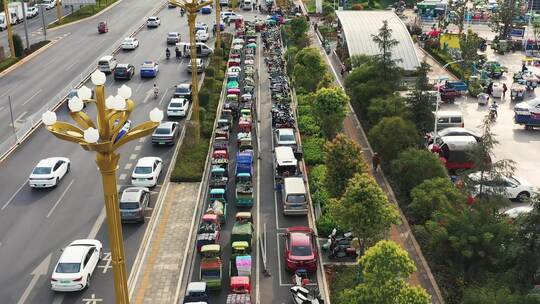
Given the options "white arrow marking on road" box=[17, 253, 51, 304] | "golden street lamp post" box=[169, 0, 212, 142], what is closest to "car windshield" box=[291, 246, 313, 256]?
"white arrow marking on road" box=[17, 253, 51, 304]

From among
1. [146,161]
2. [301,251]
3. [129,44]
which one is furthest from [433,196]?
[129,44]

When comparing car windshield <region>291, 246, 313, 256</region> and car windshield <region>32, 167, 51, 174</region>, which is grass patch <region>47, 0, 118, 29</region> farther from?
car windshield <region>291, 246, 313, 256</region>

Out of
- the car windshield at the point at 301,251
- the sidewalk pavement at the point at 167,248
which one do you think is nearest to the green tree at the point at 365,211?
the car windshield at the point at 301,251

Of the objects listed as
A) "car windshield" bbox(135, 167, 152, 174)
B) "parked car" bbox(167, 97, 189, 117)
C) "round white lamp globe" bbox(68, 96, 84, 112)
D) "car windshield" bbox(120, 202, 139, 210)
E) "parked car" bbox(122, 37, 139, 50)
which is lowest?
"car windshield" bbox(120, 202, 139, 210)

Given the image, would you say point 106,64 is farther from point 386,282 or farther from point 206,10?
point 386,282

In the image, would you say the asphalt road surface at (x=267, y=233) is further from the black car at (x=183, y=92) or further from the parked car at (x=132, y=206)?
the black car at (x=183, y=92)
